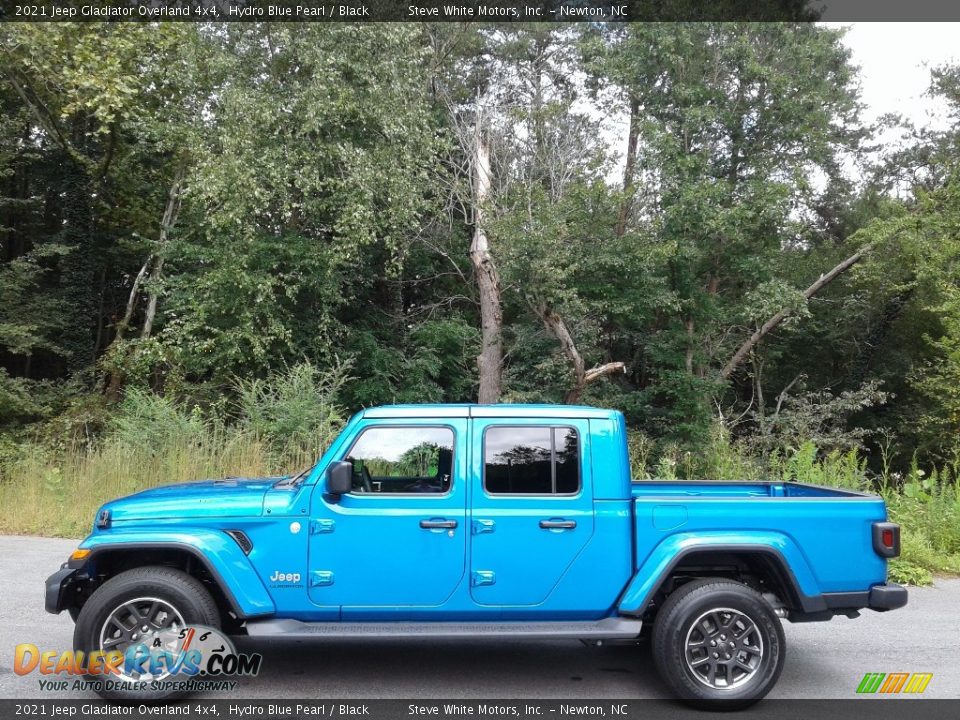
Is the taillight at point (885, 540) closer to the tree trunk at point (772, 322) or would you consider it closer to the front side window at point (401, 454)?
the front side window at point (401, 454)

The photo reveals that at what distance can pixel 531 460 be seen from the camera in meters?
5.40

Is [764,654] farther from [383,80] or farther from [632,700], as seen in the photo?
[383,80]

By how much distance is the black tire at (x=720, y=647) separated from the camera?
508cm

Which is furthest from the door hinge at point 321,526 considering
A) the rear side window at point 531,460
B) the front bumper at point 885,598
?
the front bumper at point 885,598

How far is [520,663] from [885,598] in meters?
2.56

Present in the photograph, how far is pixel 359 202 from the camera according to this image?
58.1ft

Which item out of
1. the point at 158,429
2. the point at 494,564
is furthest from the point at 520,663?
the point at 158,429

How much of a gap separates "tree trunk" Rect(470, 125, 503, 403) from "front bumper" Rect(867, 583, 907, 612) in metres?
15.7

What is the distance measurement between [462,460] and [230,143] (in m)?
13.7

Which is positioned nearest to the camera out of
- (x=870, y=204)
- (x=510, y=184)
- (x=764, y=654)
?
(x=764, y=654)

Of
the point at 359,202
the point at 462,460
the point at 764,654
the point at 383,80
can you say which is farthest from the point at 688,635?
the point at 383,80

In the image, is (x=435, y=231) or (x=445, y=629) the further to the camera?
(x=435, y=231)

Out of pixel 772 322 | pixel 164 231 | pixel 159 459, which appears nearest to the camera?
pixel 159 459

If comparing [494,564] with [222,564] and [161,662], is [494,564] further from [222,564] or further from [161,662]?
[161,662]
